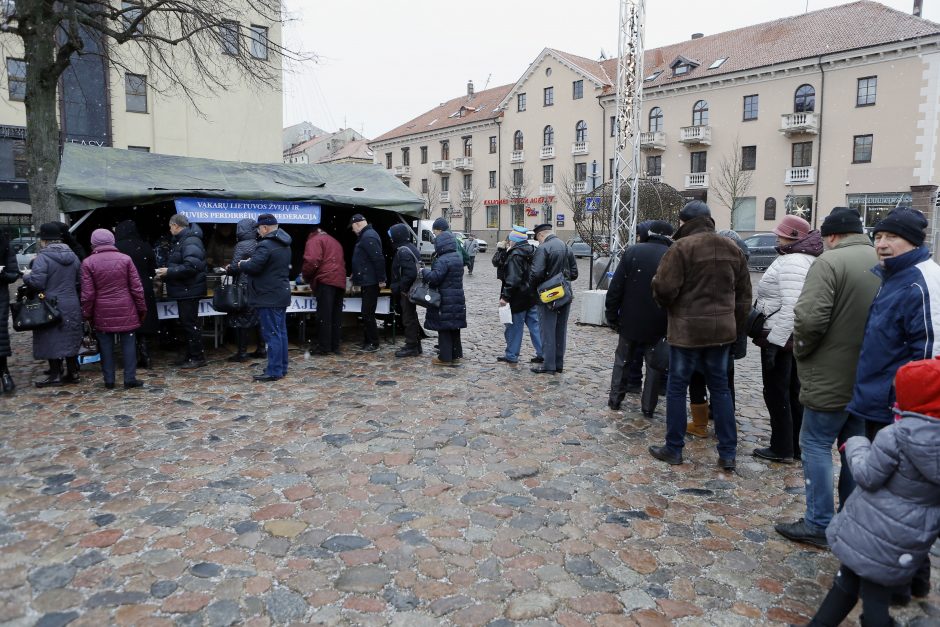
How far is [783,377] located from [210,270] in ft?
26.1

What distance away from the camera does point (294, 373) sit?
25.7 ft

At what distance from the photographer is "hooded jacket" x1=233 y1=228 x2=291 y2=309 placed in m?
7.17

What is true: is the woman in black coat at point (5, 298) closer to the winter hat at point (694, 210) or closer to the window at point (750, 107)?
the winter hat at point (694, 210)

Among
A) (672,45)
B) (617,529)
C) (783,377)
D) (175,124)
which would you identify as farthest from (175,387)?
(672,45)

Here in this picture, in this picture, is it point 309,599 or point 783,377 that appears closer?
point 309,599

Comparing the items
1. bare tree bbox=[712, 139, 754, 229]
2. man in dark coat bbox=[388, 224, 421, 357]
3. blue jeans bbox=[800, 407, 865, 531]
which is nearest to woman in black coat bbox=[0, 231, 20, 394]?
man in dark coat bbox=[388, 224, 421, 357]

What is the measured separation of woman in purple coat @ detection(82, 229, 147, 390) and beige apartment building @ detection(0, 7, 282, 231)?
74.2 feet

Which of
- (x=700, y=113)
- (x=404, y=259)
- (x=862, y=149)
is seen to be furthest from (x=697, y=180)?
(x=404, y=259)

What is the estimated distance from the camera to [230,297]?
8148mm

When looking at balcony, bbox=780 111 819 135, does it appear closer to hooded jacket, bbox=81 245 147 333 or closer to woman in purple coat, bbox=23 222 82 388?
hooded jacket, bbox=81 245 147 333

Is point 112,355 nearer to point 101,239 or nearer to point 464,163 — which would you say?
point 101,239

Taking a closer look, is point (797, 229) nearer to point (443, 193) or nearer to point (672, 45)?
point (672, 45)

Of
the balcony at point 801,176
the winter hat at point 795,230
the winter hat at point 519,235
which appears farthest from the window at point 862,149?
the winter hat at point 795,230

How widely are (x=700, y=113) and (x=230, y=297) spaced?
38813 millimetres
